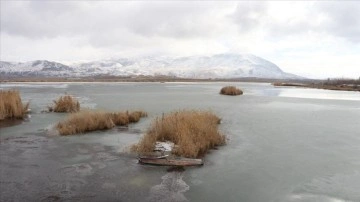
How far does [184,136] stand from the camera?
15.9 meters

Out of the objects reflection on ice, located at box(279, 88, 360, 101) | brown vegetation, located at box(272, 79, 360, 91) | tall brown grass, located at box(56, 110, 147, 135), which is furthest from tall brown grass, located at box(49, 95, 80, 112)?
brown vegetation, located at box(272, 79, 360, 91)

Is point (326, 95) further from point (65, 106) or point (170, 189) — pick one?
point (170, 189)

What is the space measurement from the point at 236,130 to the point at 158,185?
11671 millimetres

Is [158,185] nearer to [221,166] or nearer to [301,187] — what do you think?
[221,166]

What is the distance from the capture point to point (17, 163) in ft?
45.9

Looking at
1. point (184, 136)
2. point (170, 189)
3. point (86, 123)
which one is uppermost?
point (184, 136)

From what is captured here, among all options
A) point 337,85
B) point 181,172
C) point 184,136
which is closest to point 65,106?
point 184,136

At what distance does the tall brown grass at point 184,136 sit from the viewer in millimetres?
15227

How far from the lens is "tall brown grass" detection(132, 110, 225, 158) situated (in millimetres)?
15227

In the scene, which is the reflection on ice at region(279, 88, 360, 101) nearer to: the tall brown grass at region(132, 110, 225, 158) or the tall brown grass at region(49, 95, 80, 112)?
the tall brown grass at region(49, 95, 80, 112)

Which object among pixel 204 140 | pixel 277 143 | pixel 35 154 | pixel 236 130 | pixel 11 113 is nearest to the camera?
pixel 35 154

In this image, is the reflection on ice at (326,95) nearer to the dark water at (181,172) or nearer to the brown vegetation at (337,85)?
the brown vegetation at (337,85)

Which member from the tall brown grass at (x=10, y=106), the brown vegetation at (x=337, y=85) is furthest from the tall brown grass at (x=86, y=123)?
the brown vegetation at (x=337, y=85)

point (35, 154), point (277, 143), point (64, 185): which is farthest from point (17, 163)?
point (277, 143)
